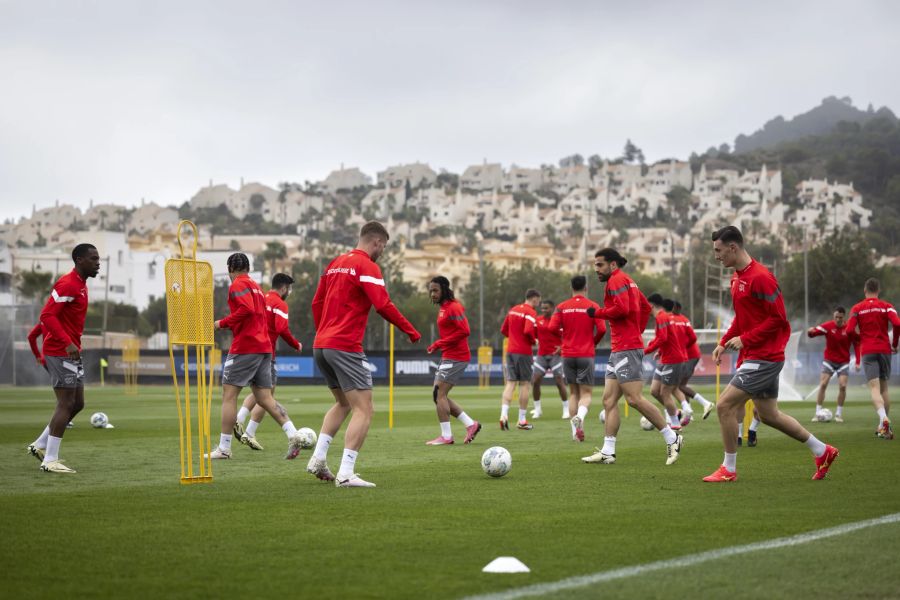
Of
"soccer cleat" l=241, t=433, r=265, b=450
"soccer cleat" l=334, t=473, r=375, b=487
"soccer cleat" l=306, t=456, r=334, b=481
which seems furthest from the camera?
"soccer cleat" l=241, t=433, r=265, b=450

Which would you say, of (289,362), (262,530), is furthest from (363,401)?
(289,362)

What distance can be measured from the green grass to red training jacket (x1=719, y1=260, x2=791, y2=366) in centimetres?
134

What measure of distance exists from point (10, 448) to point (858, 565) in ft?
44.1

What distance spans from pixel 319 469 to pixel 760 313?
469cm

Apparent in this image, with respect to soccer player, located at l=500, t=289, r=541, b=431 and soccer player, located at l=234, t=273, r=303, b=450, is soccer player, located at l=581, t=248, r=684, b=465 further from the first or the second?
soccer player, located at l=500, t=289, r=541, b=431

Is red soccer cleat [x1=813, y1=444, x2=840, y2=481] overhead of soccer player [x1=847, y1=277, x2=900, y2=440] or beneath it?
beneath

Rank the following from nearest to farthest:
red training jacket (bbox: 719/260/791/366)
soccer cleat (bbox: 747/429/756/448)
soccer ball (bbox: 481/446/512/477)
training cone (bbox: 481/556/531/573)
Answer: training cone (bbox: 481/556/531/573) < red training jacket (bbox: 719/260/791/366) < soccer ball (bbox: 481/446/512/477) < soccer cleat (bbox: 747/429/756/448)

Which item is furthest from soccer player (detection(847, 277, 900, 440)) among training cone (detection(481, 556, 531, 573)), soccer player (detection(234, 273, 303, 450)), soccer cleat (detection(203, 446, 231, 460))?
training cone (detection(481, 556, 531, 573))

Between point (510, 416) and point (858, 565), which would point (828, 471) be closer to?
point (858, 565)

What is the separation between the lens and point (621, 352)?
1422cm

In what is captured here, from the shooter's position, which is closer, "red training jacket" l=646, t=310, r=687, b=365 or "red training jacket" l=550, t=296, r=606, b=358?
"red training jacket" l=550, t=296, r=606, b=358

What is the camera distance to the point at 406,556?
286 inches

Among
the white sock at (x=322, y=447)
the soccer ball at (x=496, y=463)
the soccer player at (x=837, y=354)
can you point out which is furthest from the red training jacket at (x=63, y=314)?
the soccer player at (x=837, y=354)

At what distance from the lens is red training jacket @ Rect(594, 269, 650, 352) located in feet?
46.1
